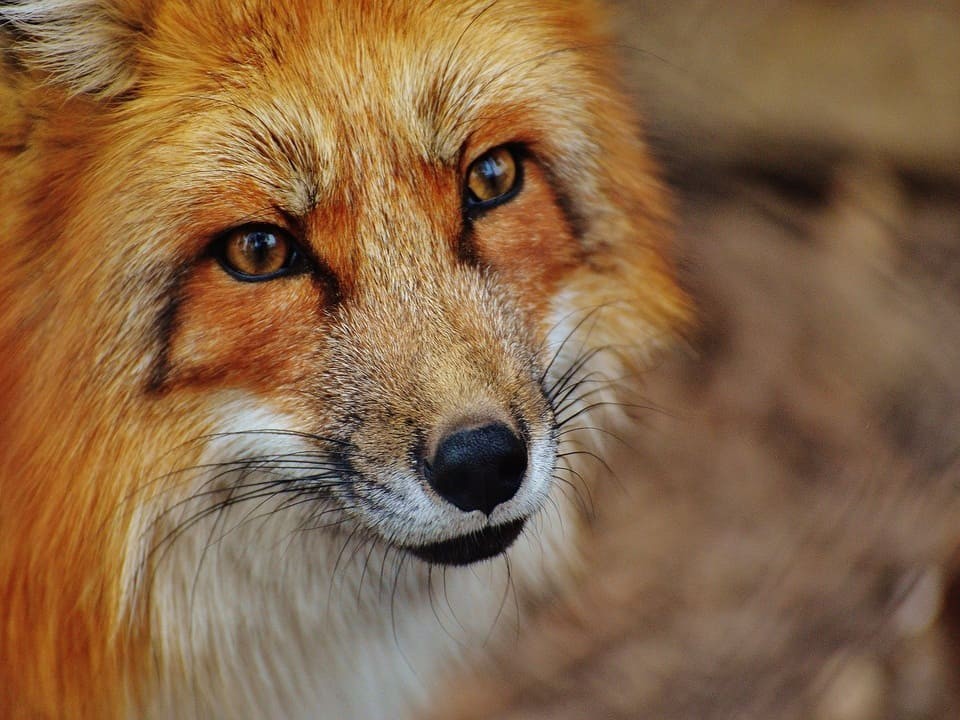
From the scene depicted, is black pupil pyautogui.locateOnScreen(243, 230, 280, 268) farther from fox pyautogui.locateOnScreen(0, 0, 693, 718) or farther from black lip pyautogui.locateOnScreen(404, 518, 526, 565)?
black lip pyautogui.locateOnScreen(404, 518, 526, 565)

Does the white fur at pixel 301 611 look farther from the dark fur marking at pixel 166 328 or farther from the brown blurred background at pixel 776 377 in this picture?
the brown blurred background at pixel 776 377

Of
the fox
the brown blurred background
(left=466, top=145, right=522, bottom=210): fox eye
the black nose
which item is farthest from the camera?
the brown blurred background

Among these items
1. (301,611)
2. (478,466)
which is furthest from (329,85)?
(301,611)

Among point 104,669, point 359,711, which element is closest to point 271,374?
point 104,669

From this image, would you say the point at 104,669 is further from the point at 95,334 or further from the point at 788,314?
the point at 788,314

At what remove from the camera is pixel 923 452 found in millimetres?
3062

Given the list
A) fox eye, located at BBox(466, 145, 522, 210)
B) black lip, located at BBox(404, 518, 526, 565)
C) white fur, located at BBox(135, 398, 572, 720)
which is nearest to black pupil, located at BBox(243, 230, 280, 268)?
white fur, located at BBox(135, 398, 572, 720)

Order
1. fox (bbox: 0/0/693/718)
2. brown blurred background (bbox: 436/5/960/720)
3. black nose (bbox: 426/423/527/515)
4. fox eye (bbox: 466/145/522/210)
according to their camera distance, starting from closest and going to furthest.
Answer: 1. black nose (bbox: 426/423/527/515)
2. fox (bbox: 0/0/693/718)
3. fox eye (bbox: 466/145/522/210)
4. brown blurred background (bbox: 436/5/960/720)

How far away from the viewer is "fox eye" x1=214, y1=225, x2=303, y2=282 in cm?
183

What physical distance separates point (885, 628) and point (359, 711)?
1339 millimetres

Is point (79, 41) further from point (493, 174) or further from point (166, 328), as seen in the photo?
point (493, 174)

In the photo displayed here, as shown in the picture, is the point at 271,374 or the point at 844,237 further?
the point at 844,237

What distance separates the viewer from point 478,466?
5.58 ft

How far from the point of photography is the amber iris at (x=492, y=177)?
2010mm
